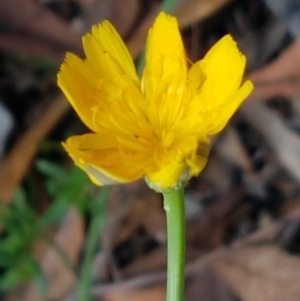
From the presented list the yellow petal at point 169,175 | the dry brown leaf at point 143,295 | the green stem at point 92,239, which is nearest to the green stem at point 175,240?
the yellow petal at point 169,175

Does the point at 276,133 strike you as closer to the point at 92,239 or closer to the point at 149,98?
the point at 92,239

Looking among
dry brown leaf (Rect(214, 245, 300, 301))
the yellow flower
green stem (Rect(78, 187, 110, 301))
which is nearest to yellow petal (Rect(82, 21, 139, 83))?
the yellow flower

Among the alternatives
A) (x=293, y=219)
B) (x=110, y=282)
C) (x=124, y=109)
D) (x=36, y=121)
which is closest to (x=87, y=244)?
(x=110, y=282)

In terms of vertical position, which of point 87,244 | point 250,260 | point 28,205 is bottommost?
point 250,260

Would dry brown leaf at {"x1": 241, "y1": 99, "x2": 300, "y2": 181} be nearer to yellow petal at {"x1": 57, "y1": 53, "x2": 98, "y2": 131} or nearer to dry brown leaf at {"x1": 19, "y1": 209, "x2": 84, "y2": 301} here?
dry brown leaf at {"x1": 19, "y1": 209, "x2": 84, "y2": 301}

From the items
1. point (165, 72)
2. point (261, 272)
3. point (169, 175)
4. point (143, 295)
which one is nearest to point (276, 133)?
point (261, 272)

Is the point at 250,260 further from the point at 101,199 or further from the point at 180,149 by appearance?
the point at 180,149
